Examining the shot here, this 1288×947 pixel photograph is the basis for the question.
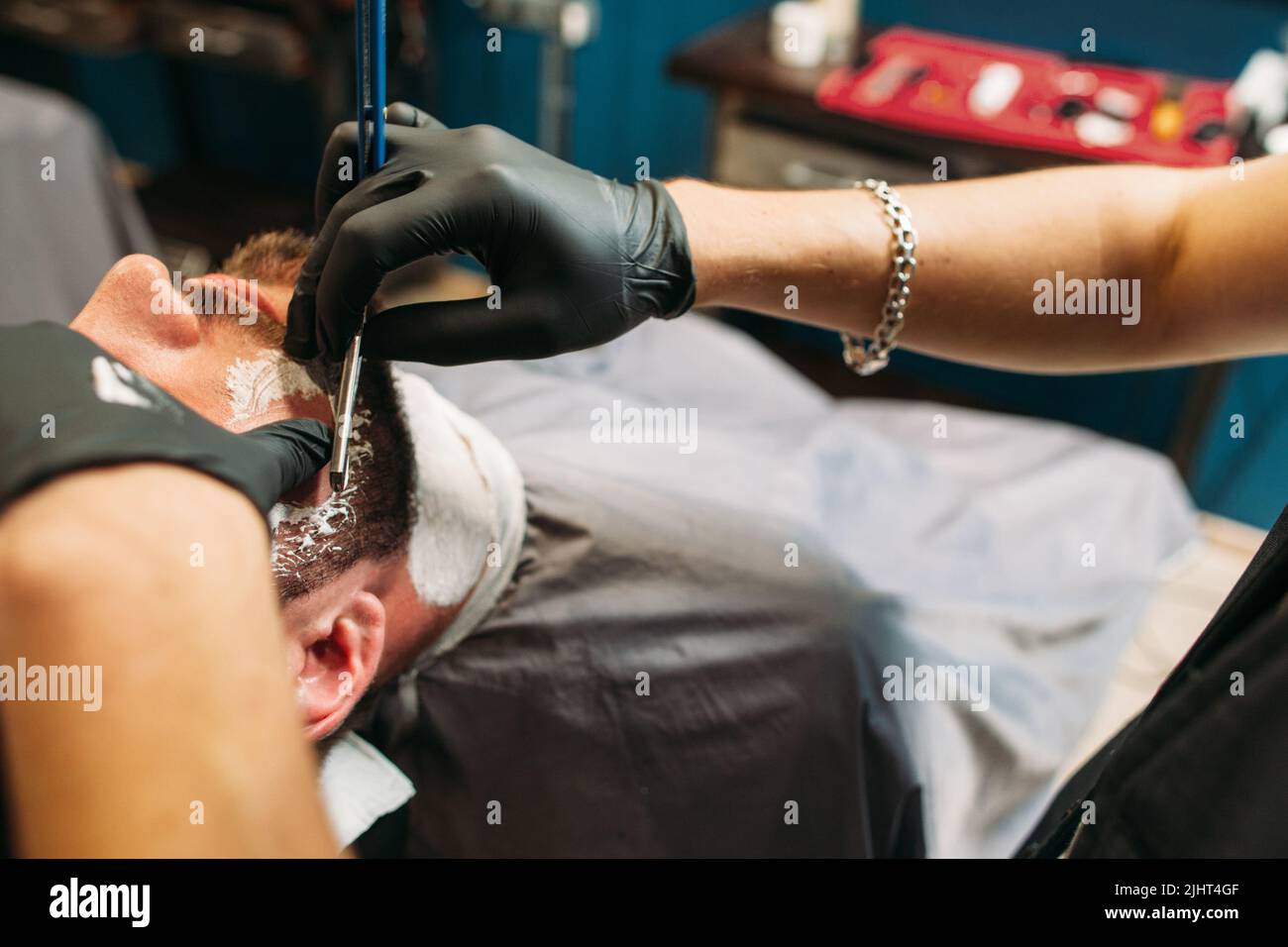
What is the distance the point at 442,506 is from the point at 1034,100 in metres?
2.03

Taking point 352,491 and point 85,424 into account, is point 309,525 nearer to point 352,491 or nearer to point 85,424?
point 352,491

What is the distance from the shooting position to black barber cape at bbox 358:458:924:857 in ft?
4.19

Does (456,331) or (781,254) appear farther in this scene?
(781,254)

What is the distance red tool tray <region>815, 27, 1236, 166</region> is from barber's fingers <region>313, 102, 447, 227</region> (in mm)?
1697

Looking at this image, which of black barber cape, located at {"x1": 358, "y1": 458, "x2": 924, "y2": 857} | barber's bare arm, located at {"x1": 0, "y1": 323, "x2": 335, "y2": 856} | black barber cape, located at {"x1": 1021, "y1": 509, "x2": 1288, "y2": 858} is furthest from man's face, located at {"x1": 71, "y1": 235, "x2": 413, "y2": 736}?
black barber cape, located at {"x1": 1021, "y1": 509, "x2": 1288, "y2": 858}

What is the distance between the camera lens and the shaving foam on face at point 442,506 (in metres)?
1.13

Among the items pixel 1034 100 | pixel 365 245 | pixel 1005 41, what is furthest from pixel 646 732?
pixel 1005 41

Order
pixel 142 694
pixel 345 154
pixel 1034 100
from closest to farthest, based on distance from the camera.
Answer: pixel 142 694 < pixel 345 154 < pixel 1034 100

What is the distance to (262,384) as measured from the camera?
0.98m

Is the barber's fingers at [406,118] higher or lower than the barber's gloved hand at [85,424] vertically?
higher

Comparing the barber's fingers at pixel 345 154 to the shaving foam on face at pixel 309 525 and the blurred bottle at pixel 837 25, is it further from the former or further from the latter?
the blurred bottle at pixel 837 25

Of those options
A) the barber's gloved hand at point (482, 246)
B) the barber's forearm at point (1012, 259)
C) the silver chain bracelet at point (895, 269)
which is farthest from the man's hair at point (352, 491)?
the silver chain bracelet at point (895, 269)

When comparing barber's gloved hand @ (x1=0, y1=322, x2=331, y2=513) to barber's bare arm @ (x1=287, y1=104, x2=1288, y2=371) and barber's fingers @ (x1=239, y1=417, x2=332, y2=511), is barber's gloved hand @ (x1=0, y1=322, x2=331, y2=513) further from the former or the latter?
barber's bare arm @ (x1=287, y1=104, x2=1288, y2=371)
